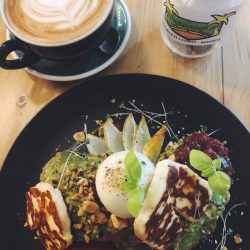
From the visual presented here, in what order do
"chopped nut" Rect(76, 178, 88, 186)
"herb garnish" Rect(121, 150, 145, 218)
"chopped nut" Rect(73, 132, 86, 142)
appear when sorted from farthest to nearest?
"chopped nut" Rect(73, 132, 86, 142) → "chopped nut" Rect(76, 178, 88, 186) → "herb garnish" Rect(121, 150, 145, 218)

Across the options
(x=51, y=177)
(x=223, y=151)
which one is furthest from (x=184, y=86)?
(x=51, y=177)

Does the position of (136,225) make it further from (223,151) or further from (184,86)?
(184,86)

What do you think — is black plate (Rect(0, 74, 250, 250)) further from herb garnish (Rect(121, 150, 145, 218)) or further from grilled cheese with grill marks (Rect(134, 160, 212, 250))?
herb garnish (Rect(121, 150, 145, 218))

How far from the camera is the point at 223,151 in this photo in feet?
3.25

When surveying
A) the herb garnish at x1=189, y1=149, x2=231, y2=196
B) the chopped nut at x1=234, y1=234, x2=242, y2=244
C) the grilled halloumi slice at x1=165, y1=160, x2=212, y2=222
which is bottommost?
the chopped nut at x1=234, y1=234, x2=242, y2=244

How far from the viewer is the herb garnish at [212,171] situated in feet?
2.86

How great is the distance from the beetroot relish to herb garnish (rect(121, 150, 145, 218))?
170 millimetres

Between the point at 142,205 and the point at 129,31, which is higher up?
the point at 129,31

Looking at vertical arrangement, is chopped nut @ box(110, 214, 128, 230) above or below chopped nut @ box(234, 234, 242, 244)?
above

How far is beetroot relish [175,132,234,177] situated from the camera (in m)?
0.97

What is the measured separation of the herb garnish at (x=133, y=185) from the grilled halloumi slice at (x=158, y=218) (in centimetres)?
2

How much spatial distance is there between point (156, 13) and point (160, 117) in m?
0.38

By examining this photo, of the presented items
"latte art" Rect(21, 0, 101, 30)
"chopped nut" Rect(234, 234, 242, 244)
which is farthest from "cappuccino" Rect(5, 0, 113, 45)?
"chopped nut" Rect(234, 234, 242, 244)

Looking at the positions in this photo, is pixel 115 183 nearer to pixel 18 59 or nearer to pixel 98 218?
pixel 98 218
